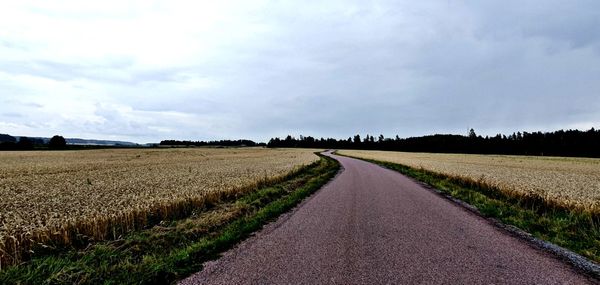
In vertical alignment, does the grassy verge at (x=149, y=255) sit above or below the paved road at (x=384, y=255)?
below

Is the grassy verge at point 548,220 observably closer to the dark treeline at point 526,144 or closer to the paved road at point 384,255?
the paved road at point 384,255

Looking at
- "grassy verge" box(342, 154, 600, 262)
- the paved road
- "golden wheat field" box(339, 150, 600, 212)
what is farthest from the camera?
"golden wheat field" box(339, 150, 600, 212)

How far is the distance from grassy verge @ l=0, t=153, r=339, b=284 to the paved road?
0.51 meters

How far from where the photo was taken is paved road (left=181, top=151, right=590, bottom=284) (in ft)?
17.4

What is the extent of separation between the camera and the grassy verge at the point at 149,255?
5.39 metres

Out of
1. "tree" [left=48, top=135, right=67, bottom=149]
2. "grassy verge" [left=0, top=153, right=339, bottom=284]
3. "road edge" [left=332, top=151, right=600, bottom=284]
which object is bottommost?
"grassy verge" [left=0, top=153, right=339, bottom=284]

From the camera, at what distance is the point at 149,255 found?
21.7ft

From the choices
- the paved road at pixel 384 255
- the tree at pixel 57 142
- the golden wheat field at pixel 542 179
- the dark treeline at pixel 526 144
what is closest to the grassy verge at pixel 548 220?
the golden wheat field at pixel 542 179

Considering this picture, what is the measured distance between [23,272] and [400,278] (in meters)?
6.57

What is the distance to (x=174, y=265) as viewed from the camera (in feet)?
19.2

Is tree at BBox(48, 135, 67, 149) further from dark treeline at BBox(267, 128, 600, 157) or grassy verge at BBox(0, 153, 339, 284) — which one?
dark treeline at BBox(267, 128, 600, 157)

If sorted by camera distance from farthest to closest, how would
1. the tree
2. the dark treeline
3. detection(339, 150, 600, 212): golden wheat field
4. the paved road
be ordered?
1. the tree
2. the dark treeline
3. detection(339, 150, 600, 212): golden wheat field
4. the paved road

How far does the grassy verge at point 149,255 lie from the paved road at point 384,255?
0.51 m

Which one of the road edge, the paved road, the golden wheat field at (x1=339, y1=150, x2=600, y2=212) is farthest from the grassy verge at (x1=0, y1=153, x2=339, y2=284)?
the golden wheat field at (x1=339, y1=150, x2=600, y2=212)
